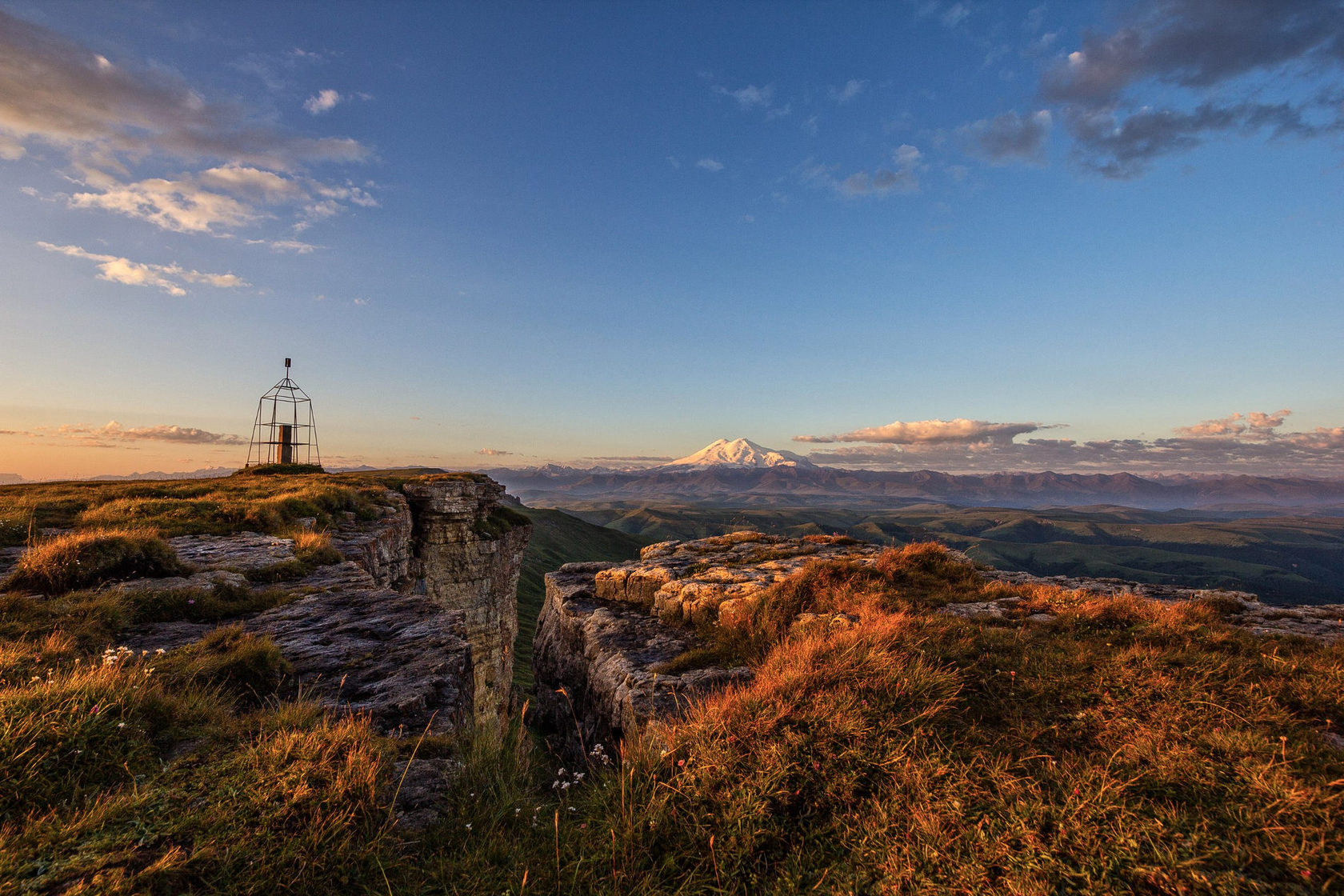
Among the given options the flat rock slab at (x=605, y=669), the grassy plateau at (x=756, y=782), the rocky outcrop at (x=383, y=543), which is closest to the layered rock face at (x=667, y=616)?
the flat rock slab at (x=605, y=669)

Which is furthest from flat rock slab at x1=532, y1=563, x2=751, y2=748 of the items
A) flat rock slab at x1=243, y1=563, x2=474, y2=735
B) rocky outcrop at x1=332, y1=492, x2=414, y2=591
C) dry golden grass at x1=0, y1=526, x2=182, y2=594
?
dry golden grass at x1=0, y1=526, x2=182, y2=594

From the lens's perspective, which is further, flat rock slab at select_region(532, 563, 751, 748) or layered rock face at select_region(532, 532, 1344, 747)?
layered rock face at select_region(532, 532, 1344, 747)

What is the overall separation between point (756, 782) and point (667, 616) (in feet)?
22.5

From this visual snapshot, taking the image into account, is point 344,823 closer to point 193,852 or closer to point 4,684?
point 193,852

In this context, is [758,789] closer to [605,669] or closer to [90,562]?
[605,669]

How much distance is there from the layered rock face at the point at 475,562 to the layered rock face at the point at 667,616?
11837 mm

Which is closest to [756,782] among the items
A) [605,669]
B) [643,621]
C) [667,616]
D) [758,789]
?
[758,789]

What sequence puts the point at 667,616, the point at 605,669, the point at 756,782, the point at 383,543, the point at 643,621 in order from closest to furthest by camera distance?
the point at 756,782, the point at 605,669, the point at 667,616, the point at 643,621, the point at 383,543

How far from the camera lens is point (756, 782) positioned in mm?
4133

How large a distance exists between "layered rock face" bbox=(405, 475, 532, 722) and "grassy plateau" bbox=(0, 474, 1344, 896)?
63.3 ft

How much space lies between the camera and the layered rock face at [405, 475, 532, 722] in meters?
25.7

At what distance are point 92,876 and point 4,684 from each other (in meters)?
2.85

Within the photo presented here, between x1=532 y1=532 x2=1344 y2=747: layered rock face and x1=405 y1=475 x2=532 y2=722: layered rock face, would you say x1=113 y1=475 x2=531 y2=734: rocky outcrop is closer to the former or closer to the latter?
x1=532 y1=532 x2=1344 y2=747: layered rock face

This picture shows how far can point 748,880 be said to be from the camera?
365 cm
